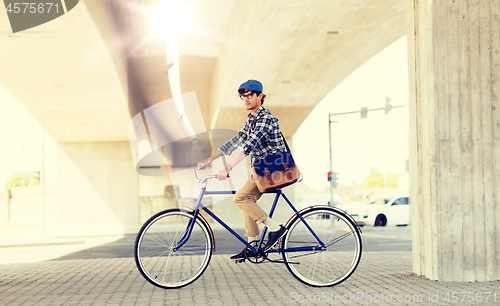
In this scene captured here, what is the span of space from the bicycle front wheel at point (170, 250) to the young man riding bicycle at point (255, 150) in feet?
1.28

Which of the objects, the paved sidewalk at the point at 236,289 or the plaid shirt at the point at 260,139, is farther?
the plaid shirt at the point at 260,139

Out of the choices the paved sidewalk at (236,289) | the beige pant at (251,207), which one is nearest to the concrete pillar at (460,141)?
the paved sidewalk at (236,289)

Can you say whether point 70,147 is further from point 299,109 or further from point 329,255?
point 329,255

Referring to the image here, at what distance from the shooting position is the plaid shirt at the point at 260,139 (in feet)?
14.3

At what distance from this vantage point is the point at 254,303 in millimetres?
3922

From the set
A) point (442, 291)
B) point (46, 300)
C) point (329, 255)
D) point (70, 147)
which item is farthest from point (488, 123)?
point (70, 147)

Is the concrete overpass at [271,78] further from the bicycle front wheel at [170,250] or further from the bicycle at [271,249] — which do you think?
the bicycle front wheel at [170,250]

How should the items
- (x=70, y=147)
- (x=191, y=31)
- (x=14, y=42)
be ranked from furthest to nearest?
(x=70, y=147) < (x=191, y=31) < (x=14, y=42)

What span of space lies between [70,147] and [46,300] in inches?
963

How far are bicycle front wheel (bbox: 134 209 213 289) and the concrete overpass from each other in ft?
7.70

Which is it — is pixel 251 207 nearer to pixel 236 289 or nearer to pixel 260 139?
pixel 260 139

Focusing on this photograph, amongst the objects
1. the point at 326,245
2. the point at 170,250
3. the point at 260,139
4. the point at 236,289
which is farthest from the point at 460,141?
the point at 170,250

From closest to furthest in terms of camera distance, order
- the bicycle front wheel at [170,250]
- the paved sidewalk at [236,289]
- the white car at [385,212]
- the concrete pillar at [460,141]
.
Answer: the paved sidewalk at [236,289]
the bicycle front wheel at [170,250]
the concrete pillar at [460,141]
the white car at [385,212]

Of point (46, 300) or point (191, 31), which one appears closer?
point (46, 300)
